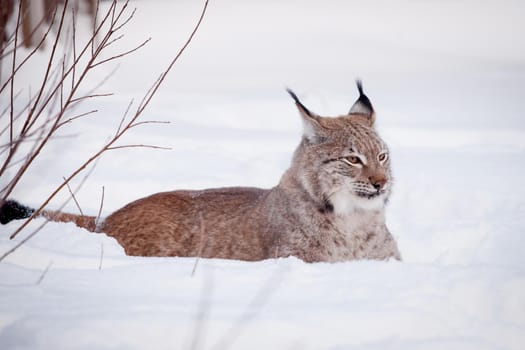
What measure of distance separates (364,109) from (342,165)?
2.19 feet

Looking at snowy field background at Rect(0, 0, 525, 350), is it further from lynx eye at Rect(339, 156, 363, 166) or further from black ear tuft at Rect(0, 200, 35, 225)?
lynx eye at Rect(339, 156, 363, 166)

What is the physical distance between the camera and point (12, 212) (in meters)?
4.02

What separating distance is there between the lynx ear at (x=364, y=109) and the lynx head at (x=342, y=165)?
116 mm

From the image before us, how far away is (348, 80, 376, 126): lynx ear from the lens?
14.2 feet

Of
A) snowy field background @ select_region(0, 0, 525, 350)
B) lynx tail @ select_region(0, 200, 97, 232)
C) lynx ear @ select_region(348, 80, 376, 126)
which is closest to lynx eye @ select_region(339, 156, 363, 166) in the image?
lynx ear @ select_region(348, 80, 376, 126)

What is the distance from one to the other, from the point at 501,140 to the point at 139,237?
5.07 meters

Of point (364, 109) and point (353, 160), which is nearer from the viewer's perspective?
point (353, 160)

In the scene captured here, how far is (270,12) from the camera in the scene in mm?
21141

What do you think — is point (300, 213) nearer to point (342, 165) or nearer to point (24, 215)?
point (342, 165)

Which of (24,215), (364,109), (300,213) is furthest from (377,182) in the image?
(24,215)

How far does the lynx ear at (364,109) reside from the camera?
4.32 metres

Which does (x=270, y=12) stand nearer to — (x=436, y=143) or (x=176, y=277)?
(x=436, y=143)

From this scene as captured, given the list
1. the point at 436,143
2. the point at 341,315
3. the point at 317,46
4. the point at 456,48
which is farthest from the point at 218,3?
the point at 341,315

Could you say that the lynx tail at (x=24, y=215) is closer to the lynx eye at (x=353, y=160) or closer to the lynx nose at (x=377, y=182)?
the lynx eye at (x=353, y=160)
